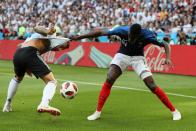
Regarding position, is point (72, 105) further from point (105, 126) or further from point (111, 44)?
point (111, 44)

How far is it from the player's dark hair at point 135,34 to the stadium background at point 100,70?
5.15 ft

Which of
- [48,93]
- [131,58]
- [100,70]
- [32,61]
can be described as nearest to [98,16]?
[100,70]

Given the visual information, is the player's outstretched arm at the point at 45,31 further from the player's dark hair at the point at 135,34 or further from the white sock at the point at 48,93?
the player's dark hair at the point at 135,34

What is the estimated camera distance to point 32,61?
1017cm

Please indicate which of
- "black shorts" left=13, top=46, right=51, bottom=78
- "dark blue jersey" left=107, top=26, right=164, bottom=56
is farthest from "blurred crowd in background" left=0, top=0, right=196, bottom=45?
"black shorts" left=13, top=46, right=51, bottom=78

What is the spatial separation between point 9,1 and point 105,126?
106ft

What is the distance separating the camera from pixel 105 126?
9.68 metres

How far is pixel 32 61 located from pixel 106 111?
90.5 inches

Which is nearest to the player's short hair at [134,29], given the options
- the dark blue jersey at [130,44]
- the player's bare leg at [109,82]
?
the dark blue jersey at [130,44]

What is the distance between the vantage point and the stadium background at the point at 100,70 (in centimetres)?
1022

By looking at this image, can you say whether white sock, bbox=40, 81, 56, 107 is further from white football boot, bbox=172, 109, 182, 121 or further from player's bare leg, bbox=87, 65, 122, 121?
white football boot, bbox=172, 109, 182, 121

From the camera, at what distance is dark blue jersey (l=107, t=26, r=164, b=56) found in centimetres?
1035

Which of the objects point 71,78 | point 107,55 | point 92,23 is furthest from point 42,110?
point 92,23

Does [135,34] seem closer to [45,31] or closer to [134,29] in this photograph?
[134,29]
